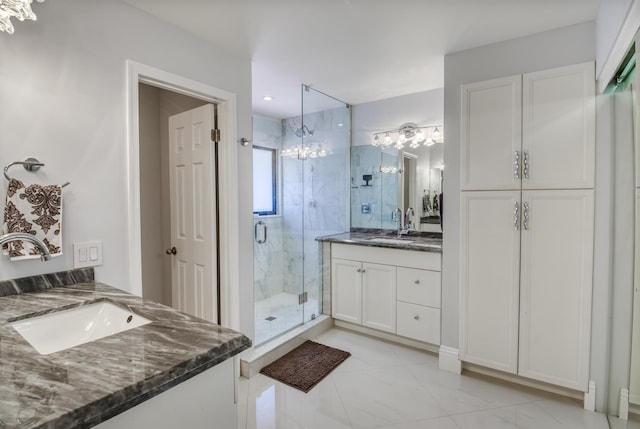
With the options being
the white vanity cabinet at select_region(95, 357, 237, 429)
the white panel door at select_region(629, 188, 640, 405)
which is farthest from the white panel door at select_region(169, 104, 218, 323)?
the white panel door at select_region(629, 188, 640, 405)

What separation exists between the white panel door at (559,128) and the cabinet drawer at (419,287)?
3.30ft

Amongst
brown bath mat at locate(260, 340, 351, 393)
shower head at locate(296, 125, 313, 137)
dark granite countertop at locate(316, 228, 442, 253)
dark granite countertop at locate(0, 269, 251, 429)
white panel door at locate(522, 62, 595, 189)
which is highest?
shower head at locate(296, 125, 313, 137)

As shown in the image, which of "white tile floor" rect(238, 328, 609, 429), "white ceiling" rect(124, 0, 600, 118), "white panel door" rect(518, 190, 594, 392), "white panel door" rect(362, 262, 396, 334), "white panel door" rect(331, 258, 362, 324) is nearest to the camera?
"white ceiling" rect(124, 0, 600, 118)

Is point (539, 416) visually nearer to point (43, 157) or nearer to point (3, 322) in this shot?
point (3, 322)

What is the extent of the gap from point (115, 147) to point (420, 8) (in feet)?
6.23

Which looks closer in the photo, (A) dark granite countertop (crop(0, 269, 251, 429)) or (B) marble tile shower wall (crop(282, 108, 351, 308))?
(A) dark granite countertop (crop(0, 269, 251, 429))

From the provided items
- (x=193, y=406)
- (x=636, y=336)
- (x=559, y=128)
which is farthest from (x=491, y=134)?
(x=193, y=406)

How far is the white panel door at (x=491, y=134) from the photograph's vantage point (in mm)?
2221

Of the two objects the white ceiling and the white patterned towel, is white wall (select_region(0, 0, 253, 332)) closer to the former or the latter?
the white patterned towel

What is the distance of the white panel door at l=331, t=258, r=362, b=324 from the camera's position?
125 inches

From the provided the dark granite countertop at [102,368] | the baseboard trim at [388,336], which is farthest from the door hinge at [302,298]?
the dark granite countertop at [102,368]

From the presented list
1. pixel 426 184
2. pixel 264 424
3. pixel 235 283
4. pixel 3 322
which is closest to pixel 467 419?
pixel 264 424

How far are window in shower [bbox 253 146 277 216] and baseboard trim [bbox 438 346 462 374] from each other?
248cm

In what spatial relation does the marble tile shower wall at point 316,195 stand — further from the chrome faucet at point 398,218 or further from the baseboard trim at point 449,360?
the baseboard trim at point 449,360
